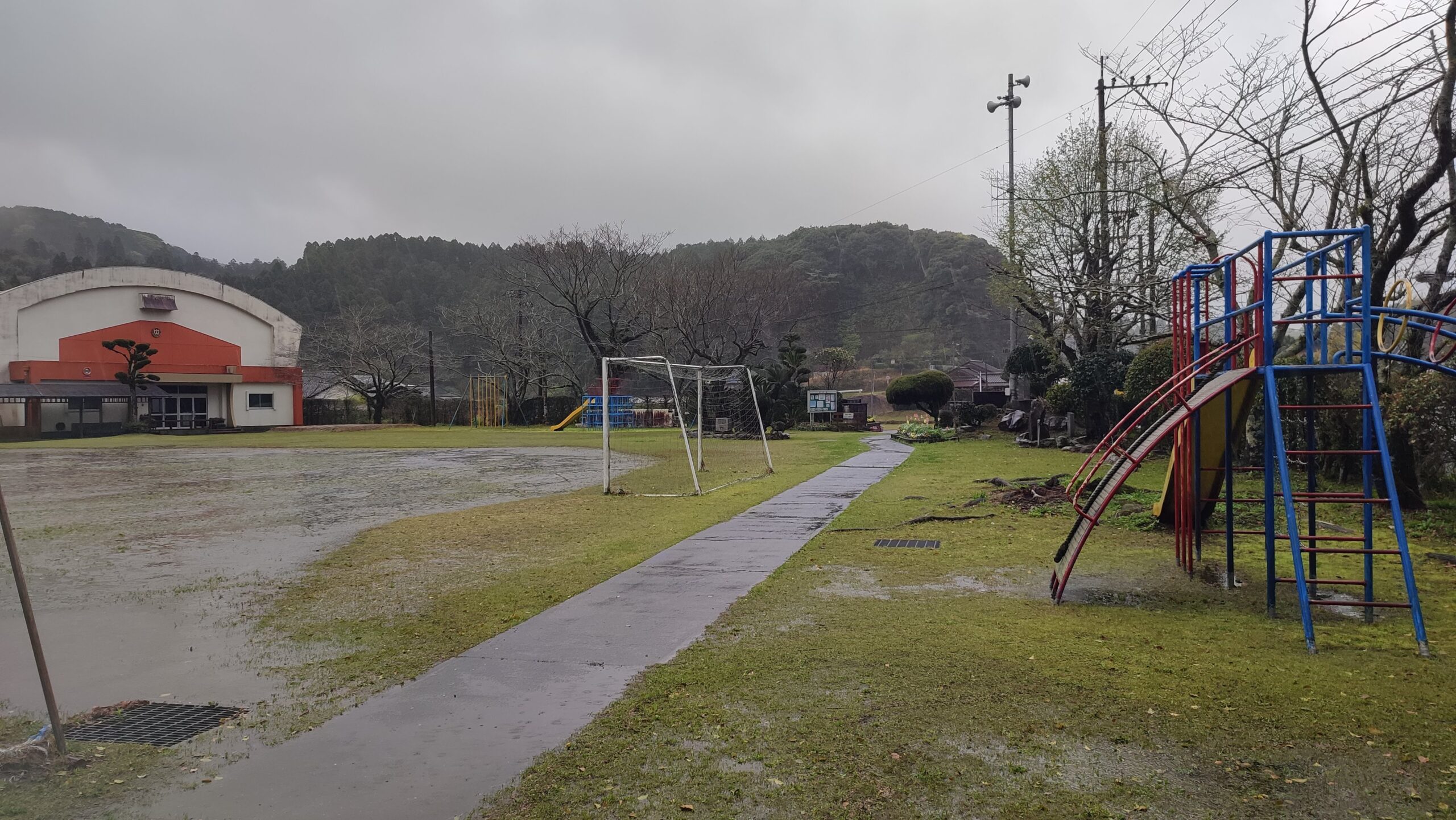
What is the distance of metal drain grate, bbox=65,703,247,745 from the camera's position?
12.4 feet

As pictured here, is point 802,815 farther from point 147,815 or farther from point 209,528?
point 209,528

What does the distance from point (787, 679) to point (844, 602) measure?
1.76m

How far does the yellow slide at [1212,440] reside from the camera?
6.60m

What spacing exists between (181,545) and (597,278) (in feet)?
117

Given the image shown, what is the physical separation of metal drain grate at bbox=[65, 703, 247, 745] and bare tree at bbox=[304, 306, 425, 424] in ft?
155

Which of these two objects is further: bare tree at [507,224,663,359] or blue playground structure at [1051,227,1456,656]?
bare tree at [507,224,663,359]

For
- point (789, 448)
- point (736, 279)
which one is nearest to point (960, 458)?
point (789, 448)

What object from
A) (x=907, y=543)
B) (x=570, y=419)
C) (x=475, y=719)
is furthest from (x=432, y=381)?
(x=475, y=719)

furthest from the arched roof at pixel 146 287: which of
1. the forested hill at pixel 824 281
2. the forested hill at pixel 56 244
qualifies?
the forested hill at pixel 56 244

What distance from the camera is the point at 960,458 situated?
19.3 meters

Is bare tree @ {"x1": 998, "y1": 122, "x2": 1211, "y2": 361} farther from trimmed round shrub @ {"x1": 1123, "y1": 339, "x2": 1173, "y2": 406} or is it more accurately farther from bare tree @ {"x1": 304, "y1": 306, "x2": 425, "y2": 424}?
bare tree @ {"x1": 304, "y1": 306, "x2": 425, "y2": 424}

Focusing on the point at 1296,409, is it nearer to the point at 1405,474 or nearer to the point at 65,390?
the point at 1405,474

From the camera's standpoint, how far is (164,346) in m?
45.4

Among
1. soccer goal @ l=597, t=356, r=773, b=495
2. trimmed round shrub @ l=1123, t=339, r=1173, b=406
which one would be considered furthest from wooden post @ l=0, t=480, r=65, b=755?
trimmed round shrub @ l=1123, t=339, r=1173, b=406
